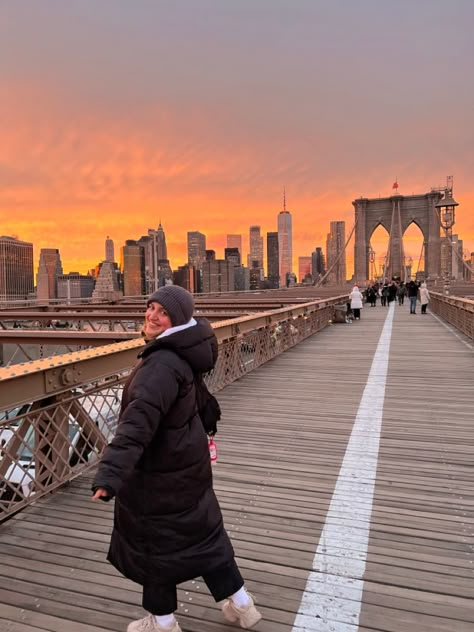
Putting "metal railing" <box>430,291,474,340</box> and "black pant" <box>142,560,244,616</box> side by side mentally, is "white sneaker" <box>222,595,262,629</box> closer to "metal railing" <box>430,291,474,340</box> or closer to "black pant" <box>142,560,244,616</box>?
"black pant" <box>142,560,244,616</box>

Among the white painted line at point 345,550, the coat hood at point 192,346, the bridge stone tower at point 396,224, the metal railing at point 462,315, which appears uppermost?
the bridge stone tower at point 396,224

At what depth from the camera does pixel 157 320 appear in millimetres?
2127

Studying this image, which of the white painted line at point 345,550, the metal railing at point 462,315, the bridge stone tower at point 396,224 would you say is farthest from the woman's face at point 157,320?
the bridge stone tower at point 396,224

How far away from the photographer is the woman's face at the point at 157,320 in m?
2.12

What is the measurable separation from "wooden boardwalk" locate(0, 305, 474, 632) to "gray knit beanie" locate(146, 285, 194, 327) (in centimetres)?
152

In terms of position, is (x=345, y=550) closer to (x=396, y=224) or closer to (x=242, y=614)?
(x=242, y=614)

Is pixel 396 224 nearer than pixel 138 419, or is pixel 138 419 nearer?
pixel 138 419

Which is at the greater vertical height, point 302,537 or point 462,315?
point 462,315

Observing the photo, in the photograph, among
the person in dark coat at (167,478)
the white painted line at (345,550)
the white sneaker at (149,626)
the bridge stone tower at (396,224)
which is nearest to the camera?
the person in dark coat at (167,478)

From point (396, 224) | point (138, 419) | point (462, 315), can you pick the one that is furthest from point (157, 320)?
point (396, 224)

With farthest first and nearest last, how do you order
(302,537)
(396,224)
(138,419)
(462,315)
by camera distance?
(396,224) → (462,315) → (302,537) → (138,419)

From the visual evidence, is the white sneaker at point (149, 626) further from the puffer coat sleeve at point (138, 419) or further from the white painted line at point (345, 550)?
the puffer coat sleeve at point (138, 419)

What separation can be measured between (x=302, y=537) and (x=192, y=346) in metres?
1.80

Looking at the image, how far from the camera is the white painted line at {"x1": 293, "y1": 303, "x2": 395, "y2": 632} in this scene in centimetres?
236
